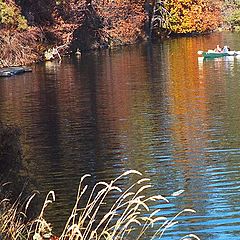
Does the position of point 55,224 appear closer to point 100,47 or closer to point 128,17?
point 100,47

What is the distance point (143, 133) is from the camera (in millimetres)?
19281

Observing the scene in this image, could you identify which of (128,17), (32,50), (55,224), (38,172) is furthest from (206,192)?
(128,17)

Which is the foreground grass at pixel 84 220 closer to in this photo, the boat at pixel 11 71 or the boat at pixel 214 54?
the boat at pixel 11 71

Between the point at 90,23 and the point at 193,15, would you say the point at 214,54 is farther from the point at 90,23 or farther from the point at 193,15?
the point at 193,15

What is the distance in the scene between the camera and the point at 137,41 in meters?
67.4

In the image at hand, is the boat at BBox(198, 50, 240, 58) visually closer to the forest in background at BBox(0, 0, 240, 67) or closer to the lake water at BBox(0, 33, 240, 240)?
the lake water at BBox(0, 33, 240, 240)

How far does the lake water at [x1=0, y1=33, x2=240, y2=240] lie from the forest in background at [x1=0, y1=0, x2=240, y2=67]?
8.73m

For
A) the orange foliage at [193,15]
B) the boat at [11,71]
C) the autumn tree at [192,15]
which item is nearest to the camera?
the boat at [11,71]

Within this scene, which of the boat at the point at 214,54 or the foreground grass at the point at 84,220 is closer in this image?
the foreground grass at the point at 84,220

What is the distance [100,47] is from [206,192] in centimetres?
4914

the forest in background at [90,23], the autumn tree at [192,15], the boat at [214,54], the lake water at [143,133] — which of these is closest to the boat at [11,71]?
the lake water at [143,133]

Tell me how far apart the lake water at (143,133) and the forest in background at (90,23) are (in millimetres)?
8733

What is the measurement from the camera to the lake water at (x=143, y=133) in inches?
474

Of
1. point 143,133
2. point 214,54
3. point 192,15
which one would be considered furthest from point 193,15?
point 143,133
